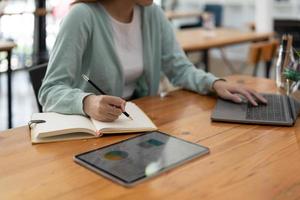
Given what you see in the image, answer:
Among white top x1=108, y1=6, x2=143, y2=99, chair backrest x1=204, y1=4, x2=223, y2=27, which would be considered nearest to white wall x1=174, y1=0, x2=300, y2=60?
chair backrest x1=204, y1=4, x2=223, y2=27

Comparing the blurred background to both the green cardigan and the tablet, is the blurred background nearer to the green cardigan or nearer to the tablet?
the green cardigan

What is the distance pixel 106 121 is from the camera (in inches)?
47.1

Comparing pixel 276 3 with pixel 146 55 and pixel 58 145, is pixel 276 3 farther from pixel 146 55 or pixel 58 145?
pixel 58 145

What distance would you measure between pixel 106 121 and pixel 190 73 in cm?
59

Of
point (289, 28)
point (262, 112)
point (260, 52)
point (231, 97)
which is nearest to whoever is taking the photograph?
point (262, 112)

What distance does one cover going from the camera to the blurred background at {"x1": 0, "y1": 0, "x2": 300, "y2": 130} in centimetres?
358

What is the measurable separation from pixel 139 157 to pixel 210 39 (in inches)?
109

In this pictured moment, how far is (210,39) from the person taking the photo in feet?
11.9

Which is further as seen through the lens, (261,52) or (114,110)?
(261,52)

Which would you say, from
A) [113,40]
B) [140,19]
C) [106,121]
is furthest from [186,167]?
[140,19]

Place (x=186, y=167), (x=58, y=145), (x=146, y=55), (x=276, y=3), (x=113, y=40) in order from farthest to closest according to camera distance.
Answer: (x=276, y=3)
(x=146, y=55)
(x=113, y=40)
(x=58, y=145)
(x=186, y=167)

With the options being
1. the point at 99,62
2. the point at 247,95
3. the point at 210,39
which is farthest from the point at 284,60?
the point at 210,39

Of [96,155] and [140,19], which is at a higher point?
[140,19]

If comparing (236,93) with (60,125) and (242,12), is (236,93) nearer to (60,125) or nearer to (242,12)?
(60,125)
